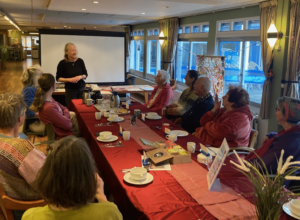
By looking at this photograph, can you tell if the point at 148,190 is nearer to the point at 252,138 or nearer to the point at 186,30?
the point at 252,138

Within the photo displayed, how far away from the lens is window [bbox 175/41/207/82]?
748 centimetres

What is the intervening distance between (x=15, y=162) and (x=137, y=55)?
11.1 metres

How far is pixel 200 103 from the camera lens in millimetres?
3713

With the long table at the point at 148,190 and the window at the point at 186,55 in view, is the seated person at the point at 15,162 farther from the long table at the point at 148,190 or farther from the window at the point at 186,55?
the window at the point at 186,55

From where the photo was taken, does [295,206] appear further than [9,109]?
No

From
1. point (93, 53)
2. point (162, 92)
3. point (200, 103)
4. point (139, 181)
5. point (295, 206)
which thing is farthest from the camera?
point (93, 53)

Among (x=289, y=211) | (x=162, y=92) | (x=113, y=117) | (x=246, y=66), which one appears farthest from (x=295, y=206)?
(x=246, y=66)

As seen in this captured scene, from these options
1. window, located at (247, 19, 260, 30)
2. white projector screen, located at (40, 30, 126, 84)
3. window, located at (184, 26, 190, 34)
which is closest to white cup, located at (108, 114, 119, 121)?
window, located at (247, 19, 260, 30)

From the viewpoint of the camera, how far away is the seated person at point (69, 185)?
1.11 meters

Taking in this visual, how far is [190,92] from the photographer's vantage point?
13.6 feet

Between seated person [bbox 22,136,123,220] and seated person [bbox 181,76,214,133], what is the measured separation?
8.80 feet

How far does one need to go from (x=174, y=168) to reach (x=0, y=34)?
24.5 metres

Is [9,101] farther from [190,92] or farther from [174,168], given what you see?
[190,92]

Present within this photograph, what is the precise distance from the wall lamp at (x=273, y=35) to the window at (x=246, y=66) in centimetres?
60
